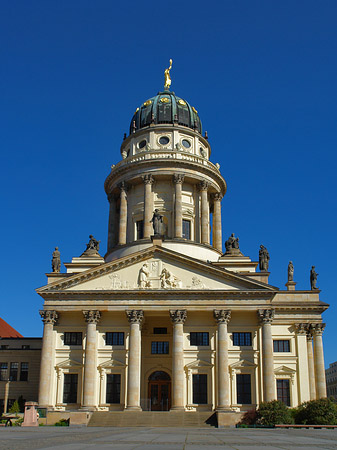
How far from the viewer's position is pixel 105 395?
155 ft

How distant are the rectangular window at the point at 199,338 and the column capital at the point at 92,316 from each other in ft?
28.9

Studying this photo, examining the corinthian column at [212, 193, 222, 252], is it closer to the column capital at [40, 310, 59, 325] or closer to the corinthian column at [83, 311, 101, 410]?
the corinthian column at [83, 311, 101, 410]

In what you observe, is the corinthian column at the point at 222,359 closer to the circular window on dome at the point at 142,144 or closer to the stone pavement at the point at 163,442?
the stone pavement at the point at 163,442

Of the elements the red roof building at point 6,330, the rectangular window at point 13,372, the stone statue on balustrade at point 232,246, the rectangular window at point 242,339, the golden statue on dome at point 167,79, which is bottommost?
the rectangular window at point 13,372

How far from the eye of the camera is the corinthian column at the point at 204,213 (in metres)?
61.1

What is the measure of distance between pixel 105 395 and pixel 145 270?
1172 centimetres

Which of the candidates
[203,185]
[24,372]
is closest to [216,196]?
[203,185]

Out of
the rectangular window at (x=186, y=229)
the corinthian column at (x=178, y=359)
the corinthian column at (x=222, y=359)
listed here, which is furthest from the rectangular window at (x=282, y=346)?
the rectangular window at (x=186, y=229)

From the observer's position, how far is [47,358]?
155 ft

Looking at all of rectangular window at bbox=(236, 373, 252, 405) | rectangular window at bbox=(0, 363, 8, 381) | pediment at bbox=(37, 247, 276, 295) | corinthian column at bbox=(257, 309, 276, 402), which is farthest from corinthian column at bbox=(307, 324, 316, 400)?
rectangular window at bbox=(0, 363, 8, 381)

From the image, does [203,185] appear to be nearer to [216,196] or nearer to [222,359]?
[216,196]

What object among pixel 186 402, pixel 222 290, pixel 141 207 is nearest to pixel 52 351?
pixel 186 402

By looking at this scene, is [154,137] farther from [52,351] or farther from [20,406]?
[20,406]

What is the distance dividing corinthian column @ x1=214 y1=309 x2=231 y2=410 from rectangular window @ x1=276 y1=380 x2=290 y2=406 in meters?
6.45
